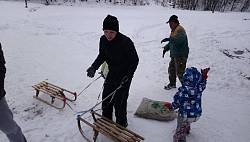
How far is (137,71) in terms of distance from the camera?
30.3 feet

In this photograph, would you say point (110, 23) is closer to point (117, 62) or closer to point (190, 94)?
point (117, 62)

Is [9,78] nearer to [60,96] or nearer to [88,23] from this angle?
[60,96]

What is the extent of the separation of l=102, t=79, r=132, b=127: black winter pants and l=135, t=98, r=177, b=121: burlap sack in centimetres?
68

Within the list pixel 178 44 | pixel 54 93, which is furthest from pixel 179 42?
pixel 54 93

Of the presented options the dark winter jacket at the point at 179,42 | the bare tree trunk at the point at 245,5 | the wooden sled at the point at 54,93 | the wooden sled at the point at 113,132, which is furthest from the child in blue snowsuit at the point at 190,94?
the bare tree trunk at the point at 245,5

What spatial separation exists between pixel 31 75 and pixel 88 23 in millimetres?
6797

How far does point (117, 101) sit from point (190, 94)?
1.34m

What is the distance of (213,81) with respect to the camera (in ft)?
27.5

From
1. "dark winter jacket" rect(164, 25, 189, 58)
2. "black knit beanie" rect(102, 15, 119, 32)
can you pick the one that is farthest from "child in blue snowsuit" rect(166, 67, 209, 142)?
"dark winter jacket" rect(164, 25, 189, 58)

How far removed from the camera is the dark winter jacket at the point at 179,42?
6.49 meters

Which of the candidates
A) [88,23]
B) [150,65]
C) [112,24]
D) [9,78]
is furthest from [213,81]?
[88,23]

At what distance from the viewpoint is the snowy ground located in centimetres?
570

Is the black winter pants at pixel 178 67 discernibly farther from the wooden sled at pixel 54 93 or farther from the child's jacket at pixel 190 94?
the wooden sled at pixel 54 93

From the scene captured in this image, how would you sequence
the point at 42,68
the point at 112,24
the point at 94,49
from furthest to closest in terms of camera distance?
the point at 94,49, the point at 42,68, the point at 112,24
